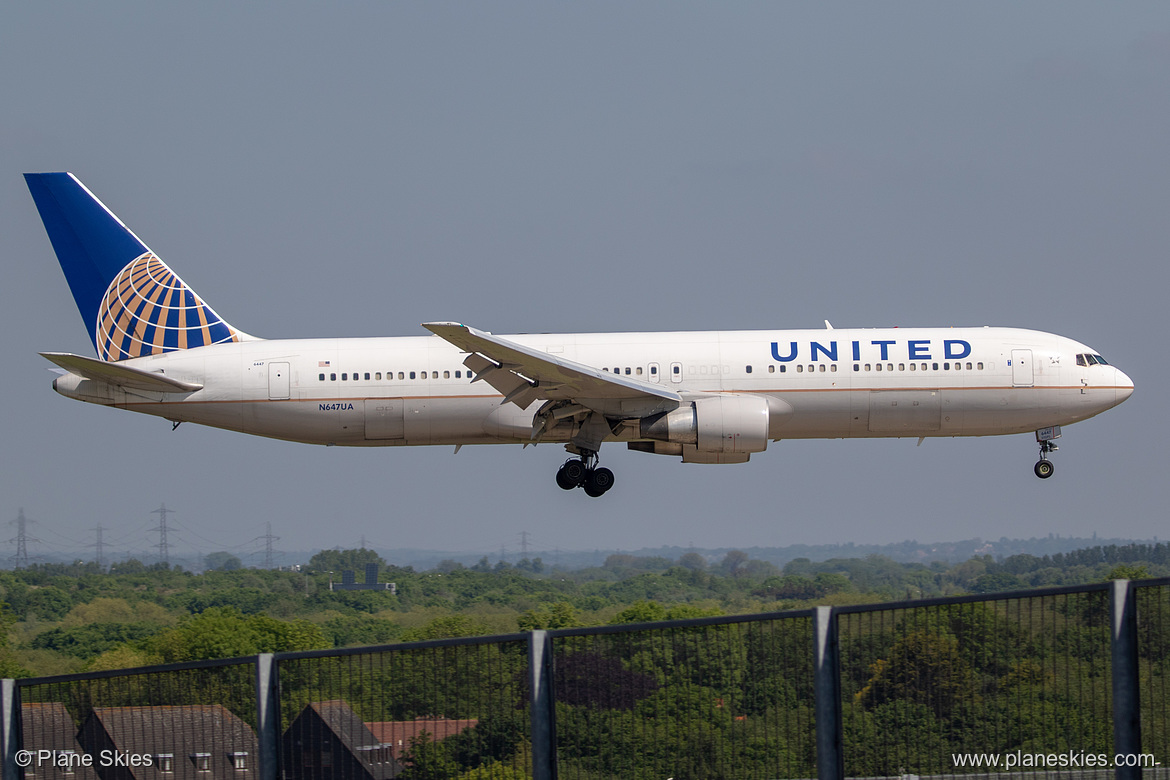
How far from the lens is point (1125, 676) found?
8711 mm

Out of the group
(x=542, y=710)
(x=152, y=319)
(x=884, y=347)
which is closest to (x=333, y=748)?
(x=542, y=710)

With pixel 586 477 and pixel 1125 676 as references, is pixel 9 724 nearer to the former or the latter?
pixel 1125 676

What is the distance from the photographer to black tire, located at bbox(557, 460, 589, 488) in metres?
32.4

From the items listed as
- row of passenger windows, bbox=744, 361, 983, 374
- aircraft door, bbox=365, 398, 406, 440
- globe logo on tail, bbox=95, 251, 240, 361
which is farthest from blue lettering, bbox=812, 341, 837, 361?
globe logo on tail, bbox=95, 251, 240, 361

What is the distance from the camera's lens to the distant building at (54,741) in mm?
12242

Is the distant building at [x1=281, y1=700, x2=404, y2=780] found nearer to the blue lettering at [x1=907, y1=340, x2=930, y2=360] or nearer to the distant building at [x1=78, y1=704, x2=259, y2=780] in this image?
the distant building at [x1=78, y1=704, x2=259, y2=780]

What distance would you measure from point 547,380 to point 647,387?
8.21ft

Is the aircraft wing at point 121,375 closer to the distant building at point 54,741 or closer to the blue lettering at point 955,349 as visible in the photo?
the distant building at point 54,741

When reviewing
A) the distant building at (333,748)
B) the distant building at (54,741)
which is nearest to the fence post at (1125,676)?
the distant building at (333,748)

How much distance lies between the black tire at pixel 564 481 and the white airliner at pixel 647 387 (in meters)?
0.04

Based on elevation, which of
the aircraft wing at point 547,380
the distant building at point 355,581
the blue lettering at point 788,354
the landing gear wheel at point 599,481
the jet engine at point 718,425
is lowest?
the distant building at point 355,581

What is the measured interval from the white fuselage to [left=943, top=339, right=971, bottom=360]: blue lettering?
37 millimetres

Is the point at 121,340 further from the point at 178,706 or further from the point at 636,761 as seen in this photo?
the point at 636,761

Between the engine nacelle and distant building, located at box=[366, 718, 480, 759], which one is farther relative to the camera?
the engine nacelle
